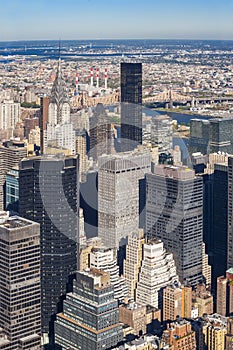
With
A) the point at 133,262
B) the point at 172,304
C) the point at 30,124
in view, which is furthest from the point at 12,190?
the point at 30,124

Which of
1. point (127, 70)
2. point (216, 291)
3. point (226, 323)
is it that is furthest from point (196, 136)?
point (226, 323)

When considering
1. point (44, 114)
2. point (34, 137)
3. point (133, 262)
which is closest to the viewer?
point (133, 262)

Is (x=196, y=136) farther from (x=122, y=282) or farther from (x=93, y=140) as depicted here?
(x=122, y=282)

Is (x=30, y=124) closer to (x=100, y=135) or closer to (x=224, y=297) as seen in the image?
(x=100, y=135)

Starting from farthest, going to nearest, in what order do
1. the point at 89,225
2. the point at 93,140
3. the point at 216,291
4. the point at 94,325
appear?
the point at 93,140 < the point at 89,225 < the point at 216,291 < the point at 94,325

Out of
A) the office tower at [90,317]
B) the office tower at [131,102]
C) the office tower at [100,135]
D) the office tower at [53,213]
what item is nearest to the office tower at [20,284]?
the office tower at [90,317]

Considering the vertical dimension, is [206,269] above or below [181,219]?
below

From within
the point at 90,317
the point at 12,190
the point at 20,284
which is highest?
the point at 12,190
